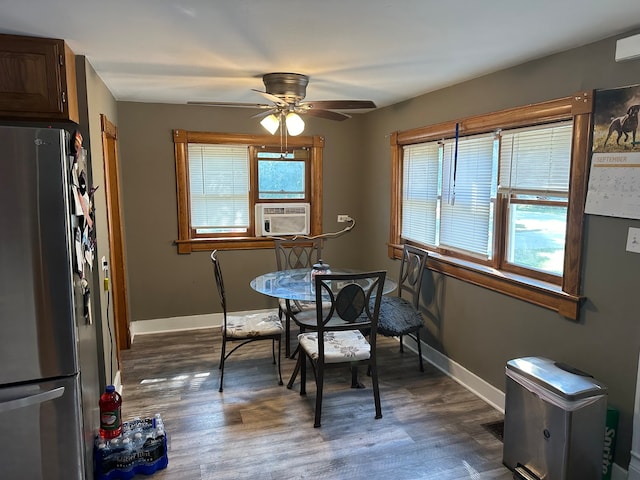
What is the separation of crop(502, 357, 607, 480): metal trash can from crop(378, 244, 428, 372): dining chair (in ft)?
3.55

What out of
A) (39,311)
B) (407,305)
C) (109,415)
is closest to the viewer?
(39,311)

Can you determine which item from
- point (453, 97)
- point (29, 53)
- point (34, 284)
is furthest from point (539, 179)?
point (29, 53)

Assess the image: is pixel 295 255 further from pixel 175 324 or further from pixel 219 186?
pixel 175 324

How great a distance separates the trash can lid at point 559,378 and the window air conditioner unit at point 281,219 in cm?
284

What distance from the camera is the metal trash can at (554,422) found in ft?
6.65

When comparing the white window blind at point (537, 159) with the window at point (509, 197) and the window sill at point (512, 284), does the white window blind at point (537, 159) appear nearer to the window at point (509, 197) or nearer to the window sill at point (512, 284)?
the window at point (509, 197)

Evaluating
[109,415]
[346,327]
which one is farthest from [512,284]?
[109,415]

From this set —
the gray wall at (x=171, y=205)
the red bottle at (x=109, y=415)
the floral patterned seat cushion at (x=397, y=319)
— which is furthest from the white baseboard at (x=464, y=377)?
the red bottle at (x=109, y=415)

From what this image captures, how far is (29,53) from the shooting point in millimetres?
2244

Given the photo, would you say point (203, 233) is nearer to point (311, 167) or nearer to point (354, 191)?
point (311, 167)

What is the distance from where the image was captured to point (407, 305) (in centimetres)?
366

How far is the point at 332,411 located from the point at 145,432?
118 cm

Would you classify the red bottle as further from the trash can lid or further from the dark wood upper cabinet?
the trash can lid

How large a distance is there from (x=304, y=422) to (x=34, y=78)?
2.52m
